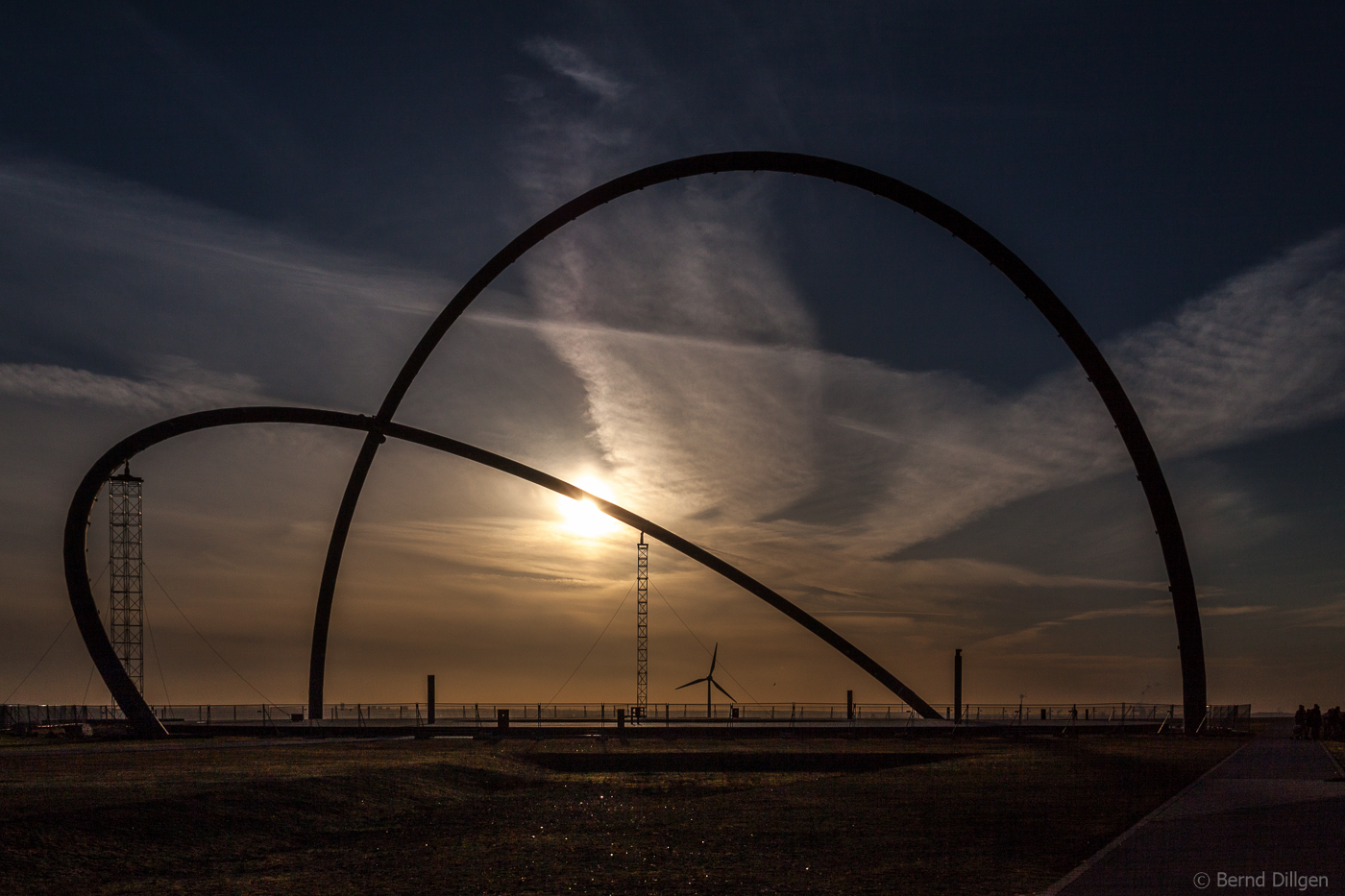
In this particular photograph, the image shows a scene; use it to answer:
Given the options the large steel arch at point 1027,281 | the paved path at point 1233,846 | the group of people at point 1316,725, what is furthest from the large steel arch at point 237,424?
the paved path at point 1233,846

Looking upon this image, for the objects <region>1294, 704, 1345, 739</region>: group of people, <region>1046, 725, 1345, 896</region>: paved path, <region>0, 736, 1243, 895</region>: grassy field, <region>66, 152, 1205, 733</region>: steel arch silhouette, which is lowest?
<region>1294, 704, 1345, 739</region>: group of people

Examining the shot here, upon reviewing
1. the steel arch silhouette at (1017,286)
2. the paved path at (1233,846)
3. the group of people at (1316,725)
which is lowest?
the group of people at (1316,725)

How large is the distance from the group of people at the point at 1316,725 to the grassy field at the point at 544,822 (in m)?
12.4

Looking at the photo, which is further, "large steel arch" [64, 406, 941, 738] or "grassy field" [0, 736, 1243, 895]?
"large steel arch" [64, 406, 941, 738]

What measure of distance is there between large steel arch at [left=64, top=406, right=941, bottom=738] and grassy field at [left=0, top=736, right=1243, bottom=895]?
15.7m

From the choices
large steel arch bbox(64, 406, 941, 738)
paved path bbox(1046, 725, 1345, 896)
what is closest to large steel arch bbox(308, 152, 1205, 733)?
large steel arch bbox(64, 406, 941, 738)

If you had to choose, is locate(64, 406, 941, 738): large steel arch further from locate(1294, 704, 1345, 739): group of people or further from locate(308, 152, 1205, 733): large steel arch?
locate(1294, 704, 1345, 739): group of people

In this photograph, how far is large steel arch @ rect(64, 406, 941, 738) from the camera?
4581 centimetres

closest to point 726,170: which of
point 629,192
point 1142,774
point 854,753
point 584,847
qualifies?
point 629,192

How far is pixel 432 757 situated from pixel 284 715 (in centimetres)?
3617

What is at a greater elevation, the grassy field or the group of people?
the grassy field

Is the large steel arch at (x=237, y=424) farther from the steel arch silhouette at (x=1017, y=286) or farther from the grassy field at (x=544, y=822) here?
the grassy field at (x=544, y=822)

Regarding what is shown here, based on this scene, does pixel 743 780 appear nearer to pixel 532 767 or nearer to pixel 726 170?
pixel 532 767

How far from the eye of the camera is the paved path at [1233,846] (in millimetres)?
10758
